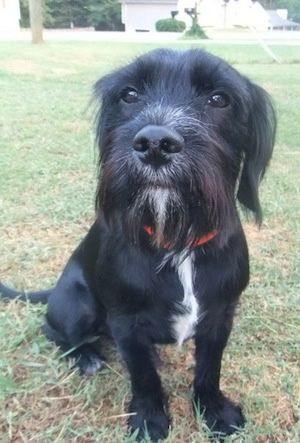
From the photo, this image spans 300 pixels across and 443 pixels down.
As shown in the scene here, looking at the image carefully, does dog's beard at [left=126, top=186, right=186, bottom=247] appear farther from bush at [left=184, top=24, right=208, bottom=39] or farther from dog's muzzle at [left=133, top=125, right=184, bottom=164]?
bush at [left=184, top=24, right=208, bottom=39]

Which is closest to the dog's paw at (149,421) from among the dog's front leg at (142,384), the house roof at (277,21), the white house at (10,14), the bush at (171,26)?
the dog's front leg at (142,384)

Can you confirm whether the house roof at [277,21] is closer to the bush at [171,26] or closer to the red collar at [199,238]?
the bush at [171,26]

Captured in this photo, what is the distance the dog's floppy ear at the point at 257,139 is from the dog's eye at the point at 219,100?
102 millimetres

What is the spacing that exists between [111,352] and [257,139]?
1.19 metres

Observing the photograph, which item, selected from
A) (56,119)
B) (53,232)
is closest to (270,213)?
(53,232)

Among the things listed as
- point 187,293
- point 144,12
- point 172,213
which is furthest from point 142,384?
point 144,12

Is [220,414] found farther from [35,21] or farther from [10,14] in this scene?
[10,14]

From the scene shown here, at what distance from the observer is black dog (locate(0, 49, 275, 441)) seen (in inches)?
62.0

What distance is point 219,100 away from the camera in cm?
177

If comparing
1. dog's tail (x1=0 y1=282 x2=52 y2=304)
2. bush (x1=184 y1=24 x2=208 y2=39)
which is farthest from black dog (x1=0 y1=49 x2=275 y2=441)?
bush (x1=184 y1=24 x2=208 y2=39)

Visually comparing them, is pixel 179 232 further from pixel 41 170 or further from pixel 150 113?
pixel 41 170

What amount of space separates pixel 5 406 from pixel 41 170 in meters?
2.76

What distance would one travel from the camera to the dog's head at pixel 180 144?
153 centimetres

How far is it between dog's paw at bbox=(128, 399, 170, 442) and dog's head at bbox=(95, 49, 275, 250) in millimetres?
703
